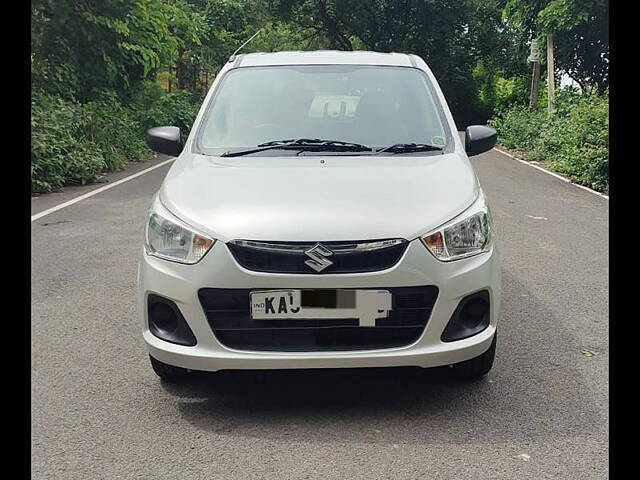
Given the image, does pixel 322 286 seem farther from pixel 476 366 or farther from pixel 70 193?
pixel 70 193

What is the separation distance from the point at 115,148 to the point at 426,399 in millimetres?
13453

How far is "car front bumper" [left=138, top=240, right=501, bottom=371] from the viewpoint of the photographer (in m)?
3.53

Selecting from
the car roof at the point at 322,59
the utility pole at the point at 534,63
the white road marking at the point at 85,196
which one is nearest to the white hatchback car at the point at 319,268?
the car roof at the point at 322,59

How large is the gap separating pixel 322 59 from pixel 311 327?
2371 millimetres

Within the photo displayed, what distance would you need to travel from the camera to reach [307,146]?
4602 millimetres

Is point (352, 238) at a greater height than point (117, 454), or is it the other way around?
point (352, 238)

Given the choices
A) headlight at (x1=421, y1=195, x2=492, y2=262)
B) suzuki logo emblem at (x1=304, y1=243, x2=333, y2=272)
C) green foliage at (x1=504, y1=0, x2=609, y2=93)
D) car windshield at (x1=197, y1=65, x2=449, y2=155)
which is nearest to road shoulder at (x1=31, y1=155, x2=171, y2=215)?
car windshield at (x1=197, y1=65, x2=449, y2=155)

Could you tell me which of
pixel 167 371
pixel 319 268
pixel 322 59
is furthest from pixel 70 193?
pixel 319 268

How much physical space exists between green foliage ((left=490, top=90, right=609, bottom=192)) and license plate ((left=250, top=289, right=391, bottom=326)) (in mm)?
10093

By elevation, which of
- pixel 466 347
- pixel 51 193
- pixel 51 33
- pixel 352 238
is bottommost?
pixel 51 193

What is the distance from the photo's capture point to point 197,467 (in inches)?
130

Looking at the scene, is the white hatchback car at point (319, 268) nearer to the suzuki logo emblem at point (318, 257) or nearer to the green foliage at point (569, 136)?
the suzuki logo emblem at point (318, 257)
